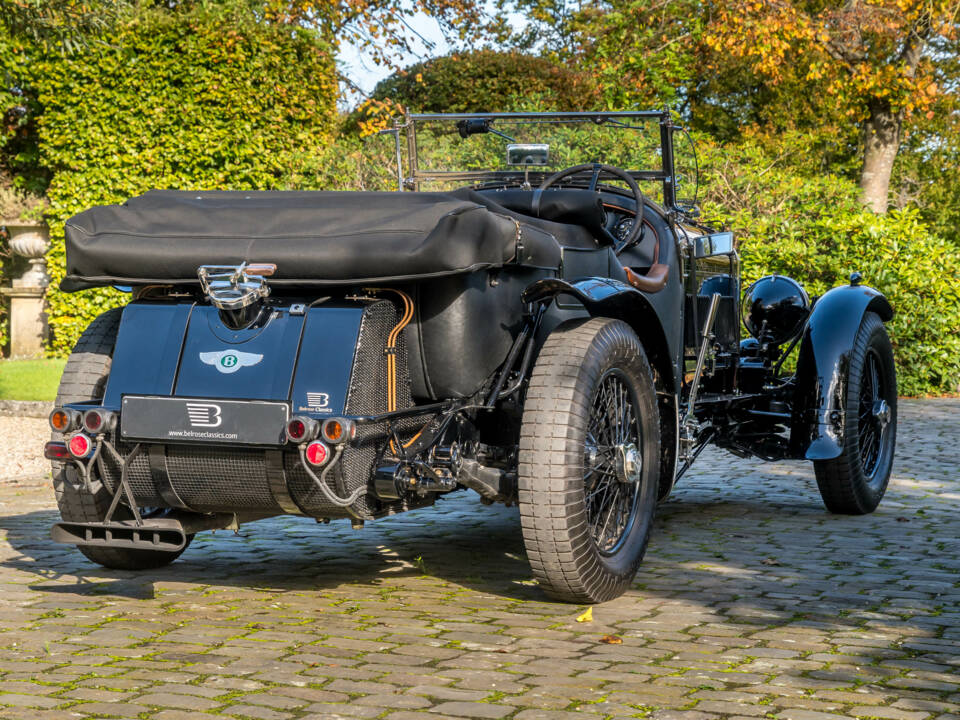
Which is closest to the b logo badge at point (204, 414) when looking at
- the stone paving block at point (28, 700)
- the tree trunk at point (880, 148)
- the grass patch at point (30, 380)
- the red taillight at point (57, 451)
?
the red taillight at point (57, 451)

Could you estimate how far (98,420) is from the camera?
420 centimetres

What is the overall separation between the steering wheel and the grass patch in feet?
22.9

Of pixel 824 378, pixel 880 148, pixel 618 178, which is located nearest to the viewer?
pixel 618 178

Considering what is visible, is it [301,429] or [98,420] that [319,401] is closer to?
[301,429]

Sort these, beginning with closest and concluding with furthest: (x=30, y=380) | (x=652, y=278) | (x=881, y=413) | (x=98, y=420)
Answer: (x=98, y=420), (x=652, y=278), (x=881, y=413), (x=30, y=380)

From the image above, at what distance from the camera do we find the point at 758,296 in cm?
715

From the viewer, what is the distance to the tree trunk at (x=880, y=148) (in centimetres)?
1939

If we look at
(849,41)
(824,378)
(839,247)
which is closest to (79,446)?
(824,378)

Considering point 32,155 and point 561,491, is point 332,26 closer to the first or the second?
point 32,155

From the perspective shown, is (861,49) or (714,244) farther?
(861,49)

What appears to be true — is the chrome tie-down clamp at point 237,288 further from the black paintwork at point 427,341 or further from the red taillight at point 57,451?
the red taillight at point 57,451

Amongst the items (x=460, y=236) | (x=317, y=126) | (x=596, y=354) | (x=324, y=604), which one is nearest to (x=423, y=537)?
(x=324, y=604)

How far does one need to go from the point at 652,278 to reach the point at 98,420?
8.21 ft

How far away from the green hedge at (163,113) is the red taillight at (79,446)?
31.0 ft
